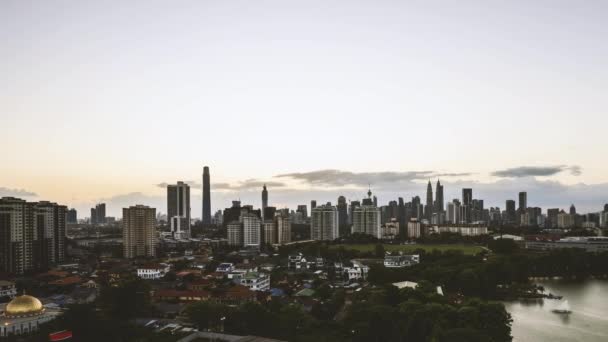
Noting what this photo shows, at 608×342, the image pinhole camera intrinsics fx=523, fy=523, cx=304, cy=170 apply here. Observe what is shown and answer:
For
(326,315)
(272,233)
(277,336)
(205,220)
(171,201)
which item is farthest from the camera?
(205,220)

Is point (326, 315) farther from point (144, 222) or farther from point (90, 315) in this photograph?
point (144, 222)

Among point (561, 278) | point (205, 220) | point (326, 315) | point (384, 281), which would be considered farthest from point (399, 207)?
point (326, 315)

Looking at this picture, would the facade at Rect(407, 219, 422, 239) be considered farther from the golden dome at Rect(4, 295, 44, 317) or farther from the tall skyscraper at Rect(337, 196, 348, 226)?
the golden dome at Rect(4, 295, 44, 317)

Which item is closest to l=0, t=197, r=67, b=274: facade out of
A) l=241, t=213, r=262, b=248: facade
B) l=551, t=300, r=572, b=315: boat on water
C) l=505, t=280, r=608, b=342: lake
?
l=241, t=213, r=262, b=248: facade

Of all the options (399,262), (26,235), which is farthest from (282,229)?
(26,235)

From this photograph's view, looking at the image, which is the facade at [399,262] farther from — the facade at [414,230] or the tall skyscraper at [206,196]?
the tall skyscraper at [206,196]

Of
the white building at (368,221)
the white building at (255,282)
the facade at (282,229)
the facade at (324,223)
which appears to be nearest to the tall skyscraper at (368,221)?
the white building at (368,221)
